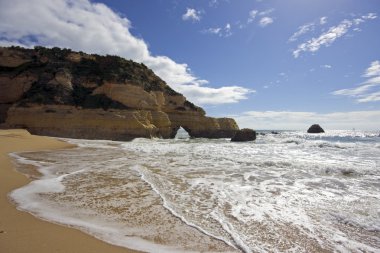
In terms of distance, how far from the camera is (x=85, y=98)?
3541 centimetres

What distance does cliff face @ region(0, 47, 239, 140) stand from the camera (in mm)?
31484

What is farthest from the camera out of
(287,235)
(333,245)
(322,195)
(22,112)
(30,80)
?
(30,80)

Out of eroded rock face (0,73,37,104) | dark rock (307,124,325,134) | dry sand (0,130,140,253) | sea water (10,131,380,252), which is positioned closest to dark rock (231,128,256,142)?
eroded rock face (0,73,37,104)

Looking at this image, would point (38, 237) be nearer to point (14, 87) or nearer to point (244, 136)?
point (244, 136)

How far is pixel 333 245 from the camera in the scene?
4.13 meters

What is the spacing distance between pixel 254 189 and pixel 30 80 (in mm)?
36102

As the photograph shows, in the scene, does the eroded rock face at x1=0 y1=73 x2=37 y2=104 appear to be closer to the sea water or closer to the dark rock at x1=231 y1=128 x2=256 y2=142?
the dark rock at x1=231 y1=128 x2=256 y2=142

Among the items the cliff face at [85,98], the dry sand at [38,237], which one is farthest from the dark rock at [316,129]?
the dry sand at [38,237]

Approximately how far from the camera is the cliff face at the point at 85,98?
31.5 meters

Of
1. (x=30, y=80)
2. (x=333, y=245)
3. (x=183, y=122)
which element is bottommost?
(x=333, y=245)

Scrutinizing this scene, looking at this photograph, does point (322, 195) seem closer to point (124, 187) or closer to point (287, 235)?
point (287, 235)

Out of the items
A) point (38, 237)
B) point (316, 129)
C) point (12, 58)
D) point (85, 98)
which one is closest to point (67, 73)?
point (85, 98)

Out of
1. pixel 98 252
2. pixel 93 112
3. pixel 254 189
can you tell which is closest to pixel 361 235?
pixel 254 189

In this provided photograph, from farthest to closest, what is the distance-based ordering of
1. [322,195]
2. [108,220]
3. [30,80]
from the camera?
1. [30,80]
2. [322,195]
3. [108,220]
